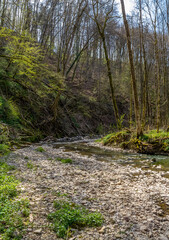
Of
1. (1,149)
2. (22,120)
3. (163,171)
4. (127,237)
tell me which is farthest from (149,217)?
(22,120)

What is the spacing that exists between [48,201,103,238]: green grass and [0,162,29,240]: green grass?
0.46 meters

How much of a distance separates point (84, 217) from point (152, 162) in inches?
214

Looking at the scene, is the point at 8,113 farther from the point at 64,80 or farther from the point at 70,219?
the point at 70,219

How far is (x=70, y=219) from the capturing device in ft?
9.43

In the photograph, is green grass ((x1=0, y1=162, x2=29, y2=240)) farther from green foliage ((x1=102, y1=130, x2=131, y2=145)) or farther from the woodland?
green foliage ((x1=102, y1=130, x2=131, y2=145))

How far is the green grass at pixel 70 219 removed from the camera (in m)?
2.65

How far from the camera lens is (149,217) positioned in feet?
10.4

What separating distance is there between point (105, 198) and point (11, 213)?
187cm

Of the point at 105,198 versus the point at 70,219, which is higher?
the point at 70,219

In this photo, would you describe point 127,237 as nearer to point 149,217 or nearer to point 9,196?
point 149,217

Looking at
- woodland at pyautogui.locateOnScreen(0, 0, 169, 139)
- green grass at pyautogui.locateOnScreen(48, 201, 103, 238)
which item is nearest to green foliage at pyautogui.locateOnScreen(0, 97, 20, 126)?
woodland at pyautogui.locateOnScreen(0, 0, 169, 139)

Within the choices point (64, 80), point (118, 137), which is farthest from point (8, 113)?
point (118, 137)

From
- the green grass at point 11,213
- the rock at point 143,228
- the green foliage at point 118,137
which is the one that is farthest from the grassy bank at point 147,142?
the green grass at point 11,213

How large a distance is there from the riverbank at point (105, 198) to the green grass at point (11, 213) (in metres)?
0.12
